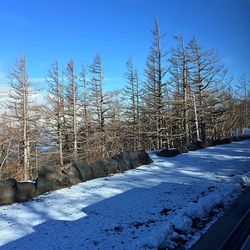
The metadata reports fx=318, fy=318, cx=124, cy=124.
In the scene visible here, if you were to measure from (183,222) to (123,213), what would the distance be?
1408 millimetres

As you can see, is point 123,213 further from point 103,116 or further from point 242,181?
point 103,116

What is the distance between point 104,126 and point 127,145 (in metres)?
3.77

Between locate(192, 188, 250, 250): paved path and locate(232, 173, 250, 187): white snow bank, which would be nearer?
locate(192, 188, 250, 250): paved path

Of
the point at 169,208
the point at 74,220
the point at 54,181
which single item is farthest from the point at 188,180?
the point at 74,220

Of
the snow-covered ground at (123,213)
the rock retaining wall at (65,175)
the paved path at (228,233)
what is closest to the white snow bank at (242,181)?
the snow-covered ground at (123,213)

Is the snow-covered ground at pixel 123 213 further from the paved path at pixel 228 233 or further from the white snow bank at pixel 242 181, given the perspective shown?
the paved path at pixel 228 233

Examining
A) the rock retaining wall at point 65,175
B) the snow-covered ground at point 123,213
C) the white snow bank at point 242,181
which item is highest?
the rock retaining wall at point 65,175

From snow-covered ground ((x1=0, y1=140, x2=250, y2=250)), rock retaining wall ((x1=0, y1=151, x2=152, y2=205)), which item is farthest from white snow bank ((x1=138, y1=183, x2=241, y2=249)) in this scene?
rock retaining wall ((x1=0, y1=151, x2=152, y2=205))

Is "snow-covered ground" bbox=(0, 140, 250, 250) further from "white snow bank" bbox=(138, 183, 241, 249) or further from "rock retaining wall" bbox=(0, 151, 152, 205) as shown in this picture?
"rock retaining wall" bbox=(0, 151, 152, 205)

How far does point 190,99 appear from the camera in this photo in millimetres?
30000

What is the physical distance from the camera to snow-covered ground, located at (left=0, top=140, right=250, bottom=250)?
190 inches

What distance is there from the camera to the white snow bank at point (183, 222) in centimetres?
449

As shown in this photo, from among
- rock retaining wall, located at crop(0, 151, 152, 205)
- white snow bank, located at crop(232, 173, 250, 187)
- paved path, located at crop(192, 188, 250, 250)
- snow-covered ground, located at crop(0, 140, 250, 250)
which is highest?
rock retaining wall, located at crop(0, 151, 152, 205)

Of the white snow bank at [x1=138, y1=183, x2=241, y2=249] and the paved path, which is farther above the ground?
the white snow bank at [x1=138, y1=183, x2=241, y2=249]
